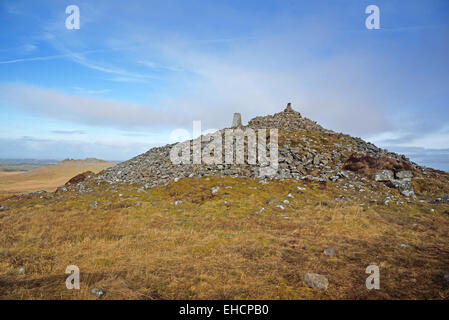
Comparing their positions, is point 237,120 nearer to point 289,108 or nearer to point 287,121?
point 287,121

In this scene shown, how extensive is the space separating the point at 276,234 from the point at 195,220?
14.4 ft

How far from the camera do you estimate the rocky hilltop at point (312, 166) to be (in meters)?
18.7

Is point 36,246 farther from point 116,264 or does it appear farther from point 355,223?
point 355,223

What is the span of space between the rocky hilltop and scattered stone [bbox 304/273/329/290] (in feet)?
42.4

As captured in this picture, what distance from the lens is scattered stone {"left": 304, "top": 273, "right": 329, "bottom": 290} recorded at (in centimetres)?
601

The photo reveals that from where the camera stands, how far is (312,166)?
68.1 ft

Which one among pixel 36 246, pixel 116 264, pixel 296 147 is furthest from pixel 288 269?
pixel 296 147

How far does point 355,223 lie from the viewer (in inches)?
439

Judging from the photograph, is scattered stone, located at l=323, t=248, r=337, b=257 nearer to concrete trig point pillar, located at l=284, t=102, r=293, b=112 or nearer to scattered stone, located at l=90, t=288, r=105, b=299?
scattered stone, located at l=90, t=288, r=105, b=299

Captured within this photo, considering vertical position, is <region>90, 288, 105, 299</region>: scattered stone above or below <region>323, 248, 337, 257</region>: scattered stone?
below

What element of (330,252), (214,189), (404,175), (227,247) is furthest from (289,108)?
(227,247)

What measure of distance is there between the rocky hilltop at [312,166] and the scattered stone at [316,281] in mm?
12917

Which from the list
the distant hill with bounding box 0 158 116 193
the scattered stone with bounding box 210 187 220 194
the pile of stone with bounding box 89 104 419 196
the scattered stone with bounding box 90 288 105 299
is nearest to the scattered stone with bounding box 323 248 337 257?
the scattered stone with bounding box 90 288 105 299

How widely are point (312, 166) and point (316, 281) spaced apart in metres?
15.9
